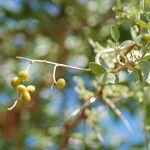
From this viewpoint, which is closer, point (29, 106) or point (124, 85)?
point (124, 85)

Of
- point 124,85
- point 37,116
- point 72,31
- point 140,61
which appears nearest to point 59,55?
point 72,31

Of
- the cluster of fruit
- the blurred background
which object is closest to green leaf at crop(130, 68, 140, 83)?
the cluster of fruit

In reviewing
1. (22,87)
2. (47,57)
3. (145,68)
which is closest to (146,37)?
(145,68)

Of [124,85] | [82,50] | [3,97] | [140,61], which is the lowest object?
[140,61]

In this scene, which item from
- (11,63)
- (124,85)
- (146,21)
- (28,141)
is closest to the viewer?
(146,21)

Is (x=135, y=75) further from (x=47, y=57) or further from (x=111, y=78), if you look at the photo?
(x=47, y=57)

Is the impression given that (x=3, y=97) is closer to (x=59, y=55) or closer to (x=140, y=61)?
(x=59, y=55)

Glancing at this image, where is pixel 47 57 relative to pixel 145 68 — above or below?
above

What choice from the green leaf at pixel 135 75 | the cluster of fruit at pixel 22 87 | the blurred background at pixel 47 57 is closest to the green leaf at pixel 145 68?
the green leaf at pixel 135 75
